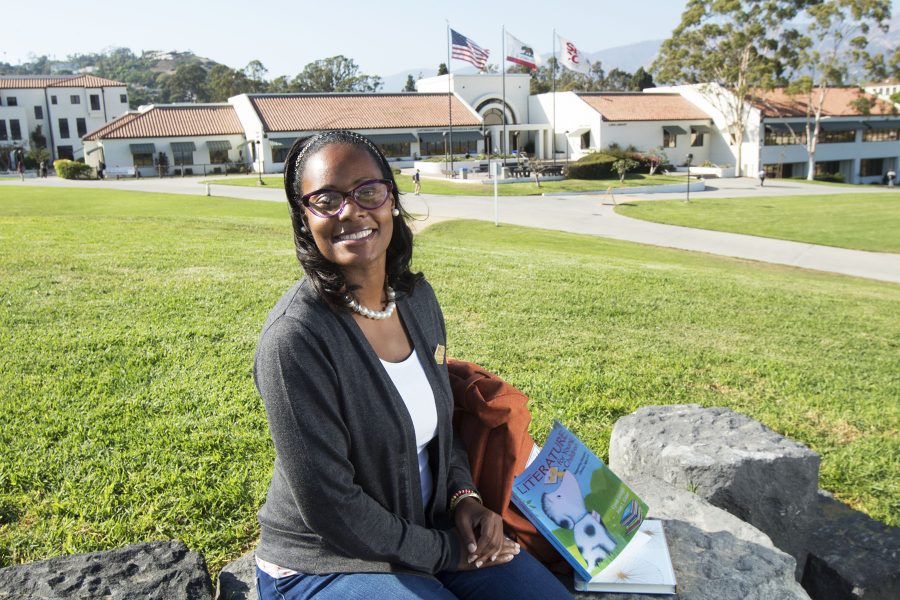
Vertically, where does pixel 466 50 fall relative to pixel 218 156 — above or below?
above

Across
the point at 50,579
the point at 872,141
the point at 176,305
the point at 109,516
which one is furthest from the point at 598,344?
the point at 872,141

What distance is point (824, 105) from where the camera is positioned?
5322cm

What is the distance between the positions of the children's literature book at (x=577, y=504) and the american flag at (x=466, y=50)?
35829mm

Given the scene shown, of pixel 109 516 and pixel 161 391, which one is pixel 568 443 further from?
pixel 161 391

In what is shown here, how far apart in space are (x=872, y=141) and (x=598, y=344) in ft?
184

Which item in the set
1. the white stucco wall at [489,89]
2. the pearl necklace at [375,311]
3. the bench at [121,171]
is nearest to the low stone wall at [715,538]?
the pearl necklace at [375,311]

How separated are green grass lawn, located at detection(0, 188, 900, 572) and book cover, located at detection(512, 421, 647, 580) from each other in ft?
4.25

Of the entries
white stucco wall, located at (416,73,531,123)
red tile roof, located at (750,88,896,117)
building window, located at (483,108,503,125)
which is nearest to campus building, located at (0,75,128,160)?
white stucco wall, located at (416,73,531,123)

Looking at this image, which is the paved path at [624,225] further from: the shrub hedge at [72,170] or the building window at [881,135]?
the building window at [881,135]

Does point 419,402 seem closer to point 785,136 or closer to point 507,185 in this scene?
point 507,185

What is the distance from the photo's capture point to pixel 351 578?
2018 millimetres

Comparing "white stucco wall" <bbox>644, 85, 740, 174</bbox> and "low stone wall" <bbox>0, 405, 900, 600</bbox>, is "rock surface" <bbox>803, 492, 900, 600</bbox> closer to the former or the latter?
"low stone wall" <bbox>0, 405, 900, 600</bbox>

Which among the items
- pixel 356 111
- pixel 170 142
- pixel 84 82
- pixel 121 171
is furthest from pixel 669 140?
pixel 84 82

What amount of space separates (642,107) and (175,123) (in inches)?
1244
